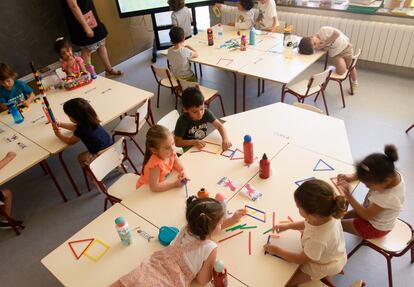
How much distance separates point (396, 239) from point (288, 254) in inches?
37.3

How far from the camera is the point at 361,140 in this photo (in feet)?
12.8

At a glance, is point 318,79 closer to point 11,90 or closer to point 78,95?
point 78,95

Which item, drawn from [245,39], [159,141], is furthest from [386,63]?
[159,141]

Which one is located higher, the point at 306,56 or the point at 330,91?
the point at 306,56

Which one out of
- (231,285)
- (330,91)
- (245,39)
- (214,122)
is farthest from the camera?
(330,91)

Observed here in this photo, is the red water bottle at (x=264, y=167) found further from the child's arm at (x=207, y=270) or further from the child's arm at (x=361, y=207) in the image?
the child's arm at (x=207, y=270)

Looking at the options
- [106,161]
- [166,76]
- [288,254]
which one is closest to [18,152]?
[106,161]

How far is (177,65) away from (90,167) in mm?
2181

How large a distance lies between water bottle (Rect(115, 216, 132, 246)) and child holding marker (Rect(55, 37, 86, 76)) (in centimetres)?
293

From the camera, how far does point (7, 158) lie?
A: 3000 mm

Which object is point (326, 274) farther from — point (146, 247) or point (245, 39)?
point (245, 39)

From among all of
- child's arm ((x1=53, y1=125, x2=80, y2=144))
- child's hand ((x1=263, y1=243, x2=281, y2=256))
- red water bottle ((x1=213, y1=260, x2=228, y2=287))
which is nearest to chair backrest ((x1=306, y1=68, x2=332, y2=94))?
child's hand ((x1=263, y1=243, x2=281, y2=256))

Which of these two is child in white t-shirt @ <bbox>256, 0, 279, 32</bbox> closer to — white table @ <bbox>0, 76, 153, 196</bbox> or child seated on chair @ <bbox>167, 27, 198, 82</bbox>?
child seated on chair @ <bbox>167, 27, 198, 82</bbox>

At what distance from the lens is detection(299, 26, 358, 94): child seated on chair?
4.22 metres
